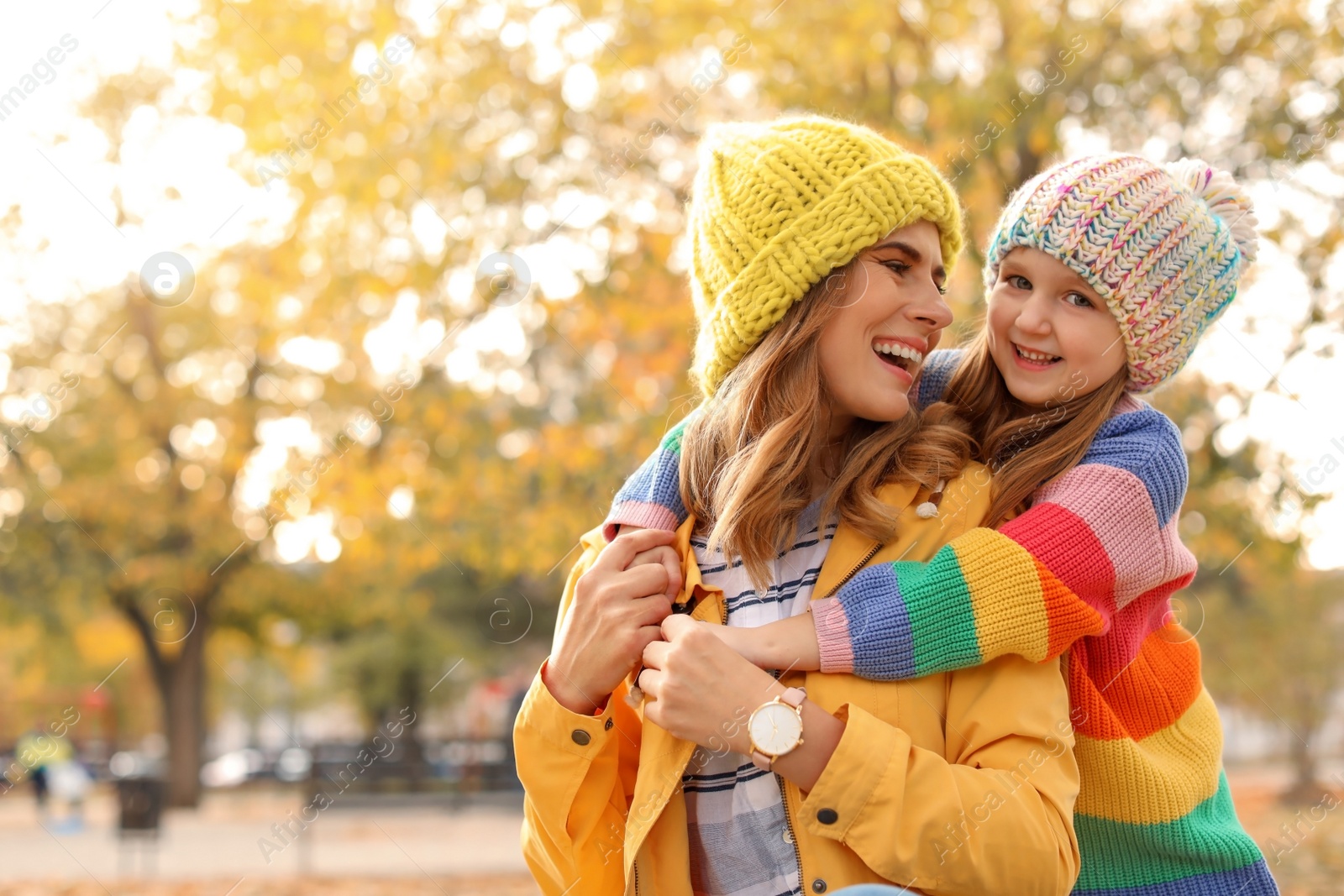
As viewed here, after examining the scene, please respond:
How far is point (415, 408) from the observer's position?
9.23 m

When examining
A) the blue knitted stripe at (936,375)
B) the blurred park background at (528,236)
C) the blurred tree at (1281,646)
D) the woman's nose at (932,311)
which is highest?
the woman's nose at (932,311)

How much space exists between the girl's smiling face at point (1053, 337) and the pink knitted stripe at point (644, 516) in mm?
744

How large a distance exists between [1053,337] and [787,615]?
772 mm

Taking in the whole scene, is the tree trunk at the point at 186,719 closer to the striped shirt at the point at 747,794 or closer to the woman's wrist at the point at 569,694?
the woman's wrist at the point at 569,694

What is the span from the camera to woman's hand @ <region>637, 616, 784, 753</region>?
2.06m

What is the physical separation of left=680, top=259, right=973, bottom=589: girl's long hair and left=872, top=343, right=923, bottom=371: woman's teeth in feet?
0.32

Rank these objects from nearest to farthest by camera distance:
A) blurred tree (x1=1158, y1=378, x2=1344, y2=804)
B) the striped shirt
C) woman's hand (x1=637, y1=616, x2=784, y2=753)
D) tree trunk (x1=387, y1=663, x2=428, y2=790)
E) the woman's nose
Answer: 1. woman's hand (x1=637, y1=616, x2=784, y2=753)
2. the striped shirt
3. the woman's nose
4. blurred tree (x1=1158, y1=378, x2=1344, y2=804)
5. tree trunk (x1=387, y1=663, x2=428, y2=790)

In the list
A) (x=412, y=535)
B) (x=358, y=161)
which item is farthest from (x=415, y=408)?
(x=358, y=161)

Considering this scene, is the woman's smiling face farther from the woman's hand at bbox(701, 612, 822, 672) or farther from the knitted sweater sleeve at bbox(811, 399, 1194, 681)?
the woman's hand at bbox(701, 612, 822, 672)


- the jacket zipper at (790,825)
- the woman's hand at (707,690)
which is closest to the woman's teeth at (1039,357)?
the woman's hand at (707,690)

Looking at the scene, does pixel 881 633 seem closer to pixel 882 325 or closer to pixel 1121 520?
pixel 1121 520

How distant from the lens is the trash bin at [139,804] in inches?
435

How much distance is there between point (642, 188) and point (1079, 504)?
5419 millimetres

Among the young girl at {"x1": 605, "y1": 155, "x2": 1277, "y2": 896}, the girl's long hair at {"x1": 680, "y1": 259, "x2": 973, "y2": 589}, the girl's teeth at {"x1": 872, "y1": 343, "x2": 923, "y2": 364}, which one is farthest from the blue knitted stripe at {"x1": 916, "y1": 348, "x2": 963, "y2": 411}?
the girl's teeth at {"x1": 872, "y1": 343, "x2": 923, "y2": 364}
